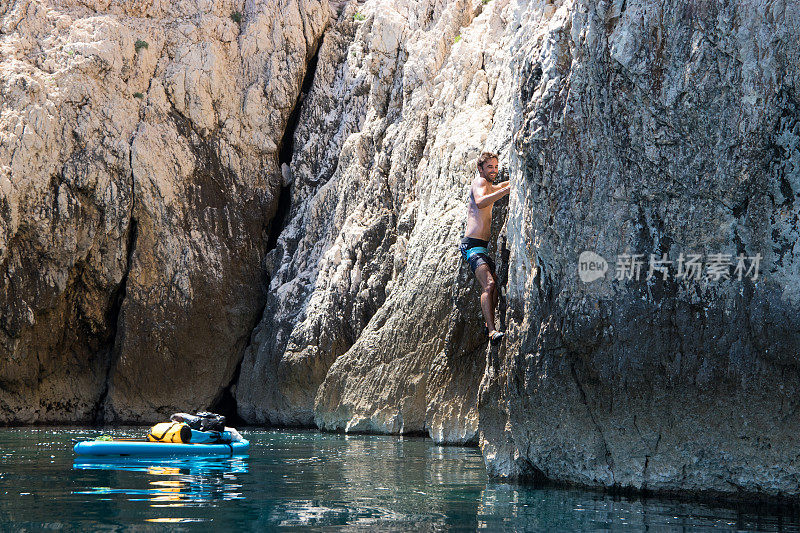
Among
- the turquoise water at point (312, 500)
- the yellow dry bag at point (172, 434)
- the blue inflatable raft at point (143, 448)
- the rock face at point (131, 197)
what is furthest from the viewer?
the rock face at point (131, 197)

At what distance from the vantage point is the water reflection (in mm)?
6088

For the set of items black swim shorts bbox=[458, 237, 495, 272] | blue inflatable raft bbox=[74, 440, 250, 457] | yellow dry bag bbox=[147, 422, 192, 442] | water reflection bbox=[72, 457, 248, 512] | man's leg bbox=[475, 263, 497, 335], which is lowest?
water reflection bbox=[72, 457, 248, 512]

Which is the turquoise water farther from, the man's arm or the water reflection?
the man's arm

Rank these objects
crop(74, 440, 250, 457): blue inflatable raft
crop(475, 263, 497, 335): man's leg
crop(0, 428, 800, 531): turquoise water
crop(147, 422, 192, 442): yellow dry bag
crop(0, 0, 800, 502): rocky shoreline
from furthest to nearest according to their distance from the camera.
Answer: crop(147, 422, 192, 442): yellow dry bag < crop(74, 440, 250, 457): blue inflatable raft < crop(475, 263, 497, 335): man's leg < crop(0, 0, 800, 502): rocky shoreline < crop(0, 428, 800, 531): turquoise water

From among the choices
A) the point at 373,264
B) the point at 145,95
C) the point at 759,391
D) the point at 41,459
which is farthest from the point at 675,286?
the point at 145,95

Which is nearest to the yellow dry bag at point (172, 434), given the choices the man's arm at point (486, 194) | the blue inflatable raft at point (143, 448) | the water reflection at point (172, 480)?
the blue inflatable raft at point (143, 448)

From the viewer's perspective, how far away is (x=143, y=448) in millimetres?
8633

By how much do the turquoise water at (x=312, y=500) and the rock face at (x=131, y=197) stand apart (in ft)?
26.0

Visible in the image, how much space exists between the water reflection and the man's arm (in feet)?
11.4

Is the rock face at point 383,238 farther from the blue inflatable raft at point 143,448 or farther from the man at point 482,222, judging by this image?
the blue inflatable raft at point 143,448

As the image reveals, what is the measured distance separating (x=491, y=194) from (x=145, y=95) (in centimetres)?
1197

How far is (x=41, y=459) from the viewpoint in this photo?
9.05m

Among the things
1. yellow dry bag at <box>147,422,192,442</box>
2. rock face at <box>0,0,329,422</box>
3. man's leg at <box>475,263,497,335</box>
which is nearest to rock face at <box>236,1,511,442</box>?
rock face at <box>0,0,329,422</box>

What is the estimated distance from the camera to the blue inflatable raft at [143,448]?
27.6 feet
